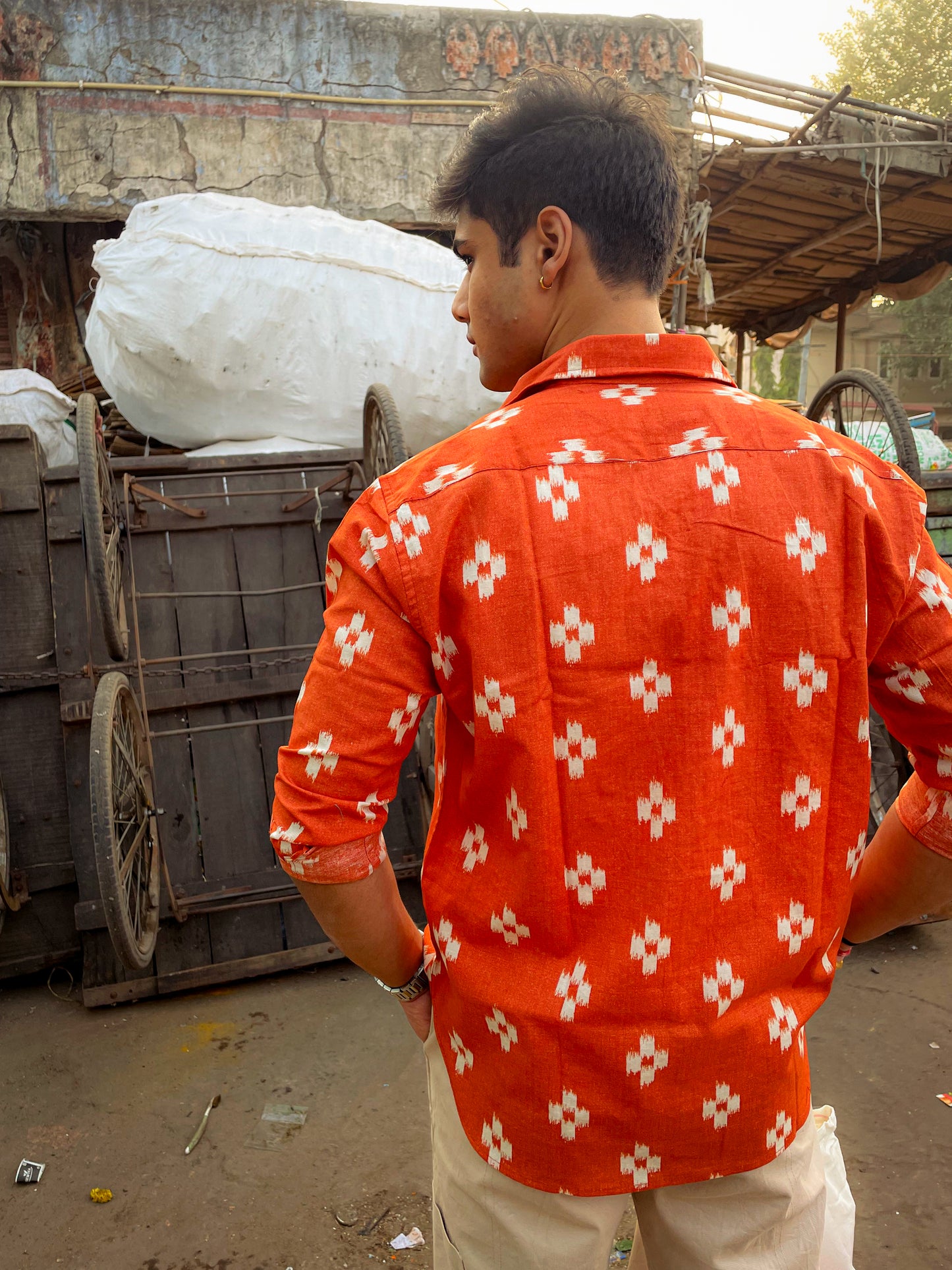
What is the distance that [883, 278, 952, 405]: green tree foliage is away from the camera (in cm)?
2316

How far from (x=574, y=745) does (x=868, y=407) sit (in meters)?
4.45

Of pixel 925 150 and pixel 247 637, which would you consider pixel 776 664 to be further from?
pixel 925 150

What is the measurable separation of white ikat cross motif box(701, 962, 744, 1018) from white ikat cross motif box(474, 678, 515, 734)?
34 centimetres

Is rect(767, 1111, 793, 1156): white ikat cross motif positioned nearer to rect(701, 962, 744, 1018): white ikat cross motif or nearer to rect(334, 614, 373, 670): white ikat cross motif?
rect(701, 962, 744, 1018): white ikat cross motif

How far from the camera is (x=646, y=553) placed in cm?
92

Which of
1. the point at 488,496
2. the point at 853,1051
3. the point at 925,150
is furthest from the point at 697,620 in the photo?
the point at 925,150

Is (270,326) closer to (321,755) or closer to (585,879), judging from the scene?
(321,755)

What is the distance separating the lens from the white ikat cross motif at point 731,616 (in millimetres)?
937

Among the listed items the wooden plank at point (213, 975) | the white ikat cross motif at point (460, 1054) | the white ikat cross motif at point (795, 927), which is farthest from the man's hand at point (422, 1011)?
the wooden plank at point (213, 975)

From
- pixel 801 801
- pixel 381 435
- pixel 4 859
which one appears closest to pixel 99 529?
pixel 381 435

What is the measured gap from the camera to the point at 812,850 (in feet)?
3.35

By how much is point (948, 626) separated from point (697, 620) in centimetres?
30

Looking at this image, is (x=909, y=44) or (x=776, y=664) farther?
(x=909, y=44)

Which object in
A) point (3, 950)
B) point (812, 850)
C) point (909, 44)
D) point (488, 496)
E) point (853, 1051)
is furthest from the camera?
point (909, 44)
